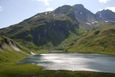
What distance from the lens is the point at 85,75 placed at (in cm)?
9725

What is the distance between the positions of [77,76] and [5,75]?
2887cm

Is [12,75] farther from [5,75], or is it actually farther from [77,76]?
[77,76]

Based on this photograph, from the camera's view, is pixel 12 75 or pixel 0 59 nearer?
pixel 12 75

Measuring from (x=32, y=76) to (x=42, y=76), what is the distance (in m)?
3.95

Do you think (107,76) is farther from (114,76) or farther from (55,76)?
(55,76)

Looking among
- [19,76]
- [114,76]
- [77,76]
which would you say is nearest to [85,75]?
[77,76]

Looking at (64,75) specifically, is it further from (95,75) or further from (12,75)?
(12,75)

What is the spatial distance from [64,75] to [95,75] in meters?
12.7

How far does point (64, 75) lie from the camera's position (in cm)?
9712

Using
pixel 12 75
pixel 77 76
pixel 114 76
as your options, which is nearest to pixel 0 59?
pixel 12 75

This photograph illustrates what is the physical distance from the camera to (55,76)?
311 feet

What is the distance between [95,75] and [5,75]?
36430 mm

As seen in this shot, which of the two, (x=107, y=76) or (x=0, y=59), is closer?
(x=107, y=76)

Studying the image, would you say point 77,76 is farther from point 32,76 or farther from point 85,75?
point 32,76
